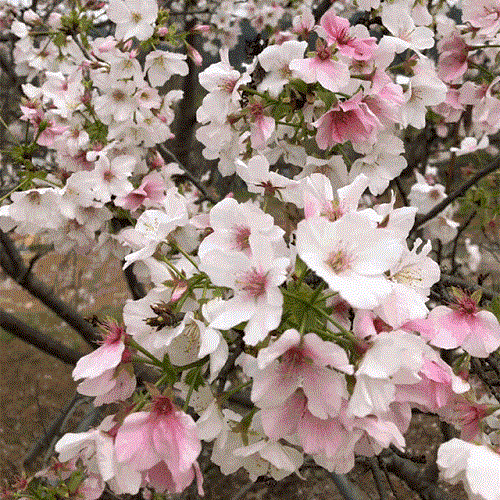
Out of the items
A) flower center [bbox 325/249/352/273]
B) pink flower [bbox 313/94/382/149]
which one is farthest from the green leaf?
pink flower [bbox 313/94/382/149]

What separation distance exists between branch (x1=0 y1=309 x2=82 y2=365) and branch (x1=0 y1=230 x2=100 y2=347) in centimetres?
13

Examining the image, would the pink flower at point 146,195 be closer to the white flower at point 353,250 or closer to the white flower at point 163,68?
the white flower at point 163,68

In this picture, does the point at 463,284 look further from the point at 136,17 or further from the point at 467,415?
the point at 136,17

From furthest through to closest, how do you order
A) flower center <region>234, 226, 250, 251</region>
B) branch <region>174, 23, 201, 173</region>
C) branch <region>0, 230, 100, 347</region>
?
branch <region>174, 23, 201, 173</region> < branch <region>0, 230, 100, 347</region> < flower center <region>234, 226, 250, 251</region>

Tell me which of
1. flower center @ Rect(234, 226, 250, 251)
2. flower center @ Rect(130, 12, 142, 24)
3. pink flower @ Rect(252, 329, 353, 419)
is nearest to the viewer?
pink flower @ Rect(252, 329, 353, 419)

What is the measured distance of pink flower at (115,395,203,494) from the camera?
66 centimetres

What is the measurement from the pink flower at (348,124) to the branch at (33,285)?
5.76 ft

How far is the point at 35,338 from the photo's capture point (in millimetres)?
2674

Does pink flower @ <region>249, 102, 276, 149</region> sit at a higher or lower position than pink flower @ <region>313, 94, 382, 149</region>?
lower

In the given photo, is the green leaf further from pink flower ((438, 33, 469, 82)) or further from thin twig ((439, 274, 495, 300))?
pink flower ((438, 33, 469, 82))

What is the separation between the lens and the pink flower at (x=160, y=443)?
66 centimetres

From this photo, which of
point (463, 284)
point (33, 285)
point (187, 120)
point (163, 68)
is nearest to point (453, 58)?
point (463, 284)

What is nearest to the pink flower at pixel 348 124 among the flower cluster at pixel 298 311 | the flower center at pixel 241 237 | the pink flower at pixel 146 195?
the flower cluster at pixel 298 311

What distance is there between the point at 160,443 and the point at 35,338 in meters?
2.23
